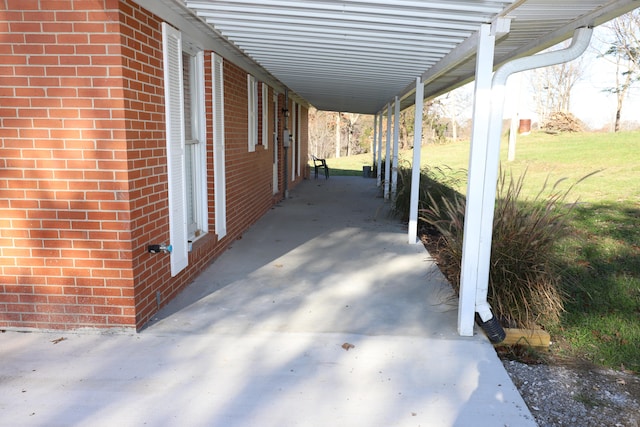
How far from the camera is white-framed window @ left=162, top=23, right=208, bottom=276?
4258mm

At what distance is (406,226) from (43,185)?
609 centimetres

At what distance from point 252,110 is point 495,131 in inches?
206

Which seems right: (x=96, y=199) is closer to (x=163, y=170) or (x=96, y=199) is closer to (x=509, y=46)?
(x=163, y=170)

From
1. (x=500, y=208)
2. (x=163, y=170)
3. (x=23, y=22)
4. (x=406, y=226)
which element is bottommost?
(x=406, y=226)

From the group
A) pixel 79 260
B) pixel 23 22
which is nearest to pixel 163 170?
pixel 79 260

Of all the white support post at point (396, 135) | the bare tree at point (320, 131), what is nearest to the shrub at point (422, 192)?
the white support post at point (396, 135)

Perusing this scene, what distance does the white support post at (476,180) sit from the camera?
11.7 ft

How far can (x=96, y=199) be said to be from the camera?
11.7 ft

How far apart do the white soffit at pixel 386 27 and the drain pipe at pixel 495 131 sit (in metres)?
0.20

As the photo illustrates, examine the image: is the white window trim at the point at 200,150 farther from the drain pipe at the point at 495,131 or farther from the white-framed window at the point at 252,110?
the drain pipe at the point at 495,131

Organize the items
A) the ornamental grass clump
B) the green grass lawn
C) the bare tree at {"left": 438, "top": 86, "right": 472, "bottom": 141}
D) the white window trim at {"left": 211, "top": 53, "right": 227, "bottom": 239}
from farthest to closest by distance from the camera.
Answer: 1. the bare tree at {"left": 438, "top": 86, "right": 472, "bottom": 141}
2. the white window trim at {"left": 211, "top": 53, "right": 227, "bottom": 239}
3. the green grass lawn
4. the ornamental grass clump

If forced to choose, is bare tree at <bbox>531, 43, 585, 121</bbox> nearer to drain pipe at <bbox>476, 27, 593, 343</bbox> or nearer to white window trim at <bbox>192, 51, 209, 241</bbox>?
white window trim at <bbox>192, 51, 209, 241</bbox>

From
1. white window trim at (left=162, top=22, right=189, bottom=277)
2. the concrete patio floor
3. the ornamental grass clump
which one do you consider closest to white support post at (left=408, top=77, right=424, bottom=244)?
the concrete patio floor

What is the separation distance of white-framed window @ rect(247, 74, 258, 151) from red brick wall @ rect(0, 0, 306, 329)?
388 cm
